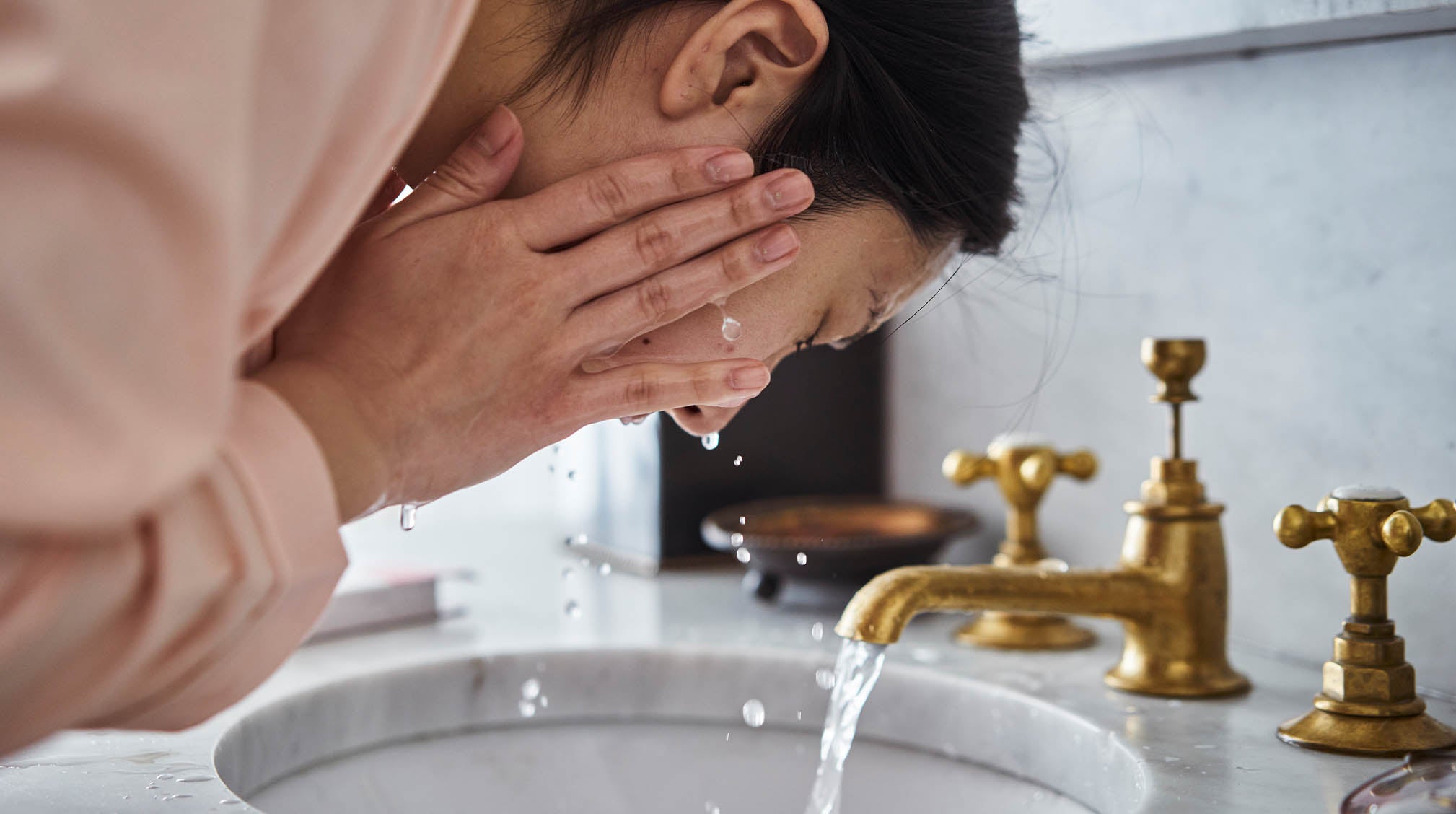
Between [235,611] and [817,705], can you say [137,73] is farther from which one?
[817,705]

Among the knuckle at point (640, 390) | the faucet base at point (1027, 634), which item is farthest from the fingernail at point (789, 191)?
the faucet base at point (1027, 634)

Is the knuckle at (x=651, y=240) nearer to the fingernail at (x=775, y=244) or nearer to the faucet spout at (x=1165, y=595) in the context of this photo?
the fingernail at (x=775, y=244)

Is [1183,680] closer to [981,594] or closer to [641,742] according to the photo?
[981,594]

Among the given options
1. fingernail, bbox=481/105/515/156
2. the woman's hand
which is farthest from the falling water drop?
fingernail, bbox=481/105/515/156

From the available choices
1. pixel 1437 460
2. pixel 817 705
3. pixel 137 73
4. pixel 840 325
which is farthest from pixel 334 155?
pixel 1437 460

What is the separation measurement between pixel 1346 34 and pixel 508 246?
0.64 m

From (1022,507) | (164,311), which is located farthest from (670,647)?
(164,311)

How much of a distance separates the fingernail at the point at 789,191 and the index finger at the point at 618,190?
0.02 meters

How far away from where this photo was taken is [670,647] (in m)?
1.11

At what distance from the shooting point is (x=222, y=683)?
0.58 m

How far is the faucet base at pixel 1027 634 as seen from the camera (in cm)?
110

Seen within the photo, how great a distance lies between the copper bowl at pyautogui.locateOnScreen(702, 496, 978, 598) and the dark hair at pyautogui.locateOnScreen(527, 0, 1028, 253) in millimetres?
453

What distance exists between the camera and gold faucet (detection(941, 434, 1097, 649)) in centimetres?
111

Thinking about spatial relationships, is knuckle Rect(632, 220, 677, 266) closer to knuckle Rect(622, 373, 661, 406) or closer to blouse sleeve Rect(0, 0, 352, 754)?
knuckle Rect(622, 373, 661, 406)
